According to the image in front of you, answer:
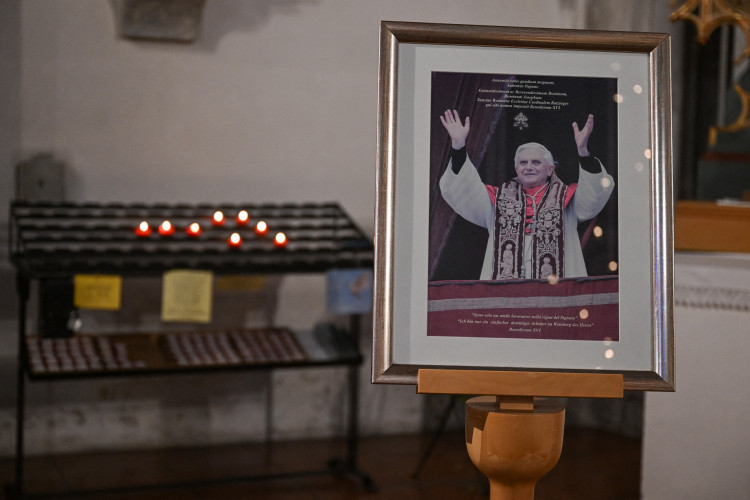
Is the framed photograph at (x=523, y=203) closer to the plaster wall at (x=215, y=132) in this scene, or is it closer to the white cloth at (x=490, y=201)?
the white cloth at (x=490, y=201)

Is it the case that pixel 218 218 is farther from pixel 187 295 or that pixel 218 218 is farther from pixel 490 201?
pixel 490 201

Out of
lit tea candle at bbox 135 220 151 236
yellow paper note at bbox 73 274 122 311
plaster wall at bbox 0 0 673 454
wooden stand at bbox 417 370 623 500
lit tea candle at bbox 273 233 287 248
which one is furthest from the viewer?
plaster wall at bbox 0 0 673 454

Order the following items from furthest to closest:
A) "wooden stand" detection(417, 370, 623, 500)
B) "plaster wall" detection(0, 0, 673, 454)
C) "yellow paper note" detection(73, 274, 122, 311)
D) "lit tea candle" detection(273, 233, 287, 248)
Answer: "plaster wall" detection(0, 0, 673, 454) → "lit tea candle" detection(273, 233, 287, 248) → "yellow paper note" detection(73, 274, 122, 311) → "wooden stand" detection(417, 370, 623, 500)

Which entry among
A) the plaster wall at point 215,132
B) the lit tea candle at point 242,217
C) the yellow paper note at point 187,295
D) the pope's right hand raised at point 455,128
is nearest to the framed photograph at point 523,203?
the pope's right hand raised at point 455,128

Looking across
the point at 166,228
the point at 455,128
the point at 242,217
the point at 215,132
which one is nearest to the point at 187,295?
the point at 166,228

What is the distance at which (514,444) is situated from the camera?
5.03 feet

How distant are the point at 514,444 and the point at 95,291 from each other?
2.19m

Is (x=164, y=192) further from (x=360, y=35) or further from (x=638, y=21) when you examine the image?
→ (x=638, y=21)

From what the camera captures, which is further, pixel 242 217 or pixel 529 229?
pixel 242 217

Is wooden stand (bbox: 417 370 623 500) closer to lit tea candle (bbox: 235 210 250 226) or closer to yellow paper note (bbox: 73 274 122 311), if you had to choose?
yellow paper note (bbox: 73 274 122 311)

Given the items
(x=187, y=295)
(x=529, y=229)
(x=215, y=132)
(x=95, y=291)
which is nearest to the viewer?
(x=529, y=229)

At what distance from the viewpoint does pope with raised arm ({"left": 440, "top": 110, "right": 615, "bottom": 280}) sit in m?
1.51

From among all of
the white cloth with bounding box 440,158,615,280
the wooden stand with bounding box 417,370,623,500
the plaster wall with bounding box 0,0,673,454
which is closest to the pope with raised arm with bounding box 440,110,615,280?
the white cloth with bounding box 440,158,615,280

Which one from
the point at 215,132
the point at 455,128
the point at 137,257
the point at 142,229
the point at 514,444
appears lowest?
the point at 514,444
